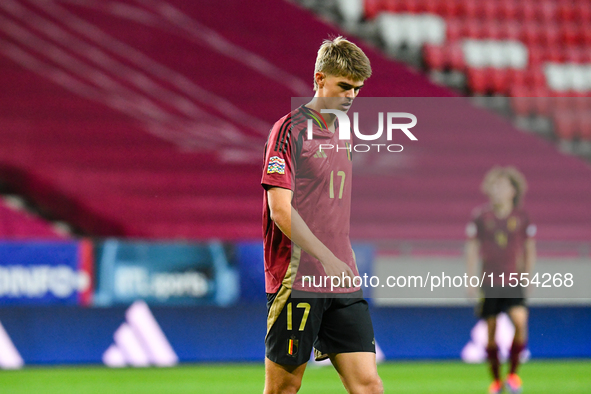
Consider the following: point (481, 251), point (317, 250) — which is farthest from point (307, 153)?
point (481, 251)

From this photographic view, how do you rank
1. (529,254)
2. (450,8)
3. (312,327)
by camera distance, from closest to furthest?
(312,327)
(529,254)
(450,8)

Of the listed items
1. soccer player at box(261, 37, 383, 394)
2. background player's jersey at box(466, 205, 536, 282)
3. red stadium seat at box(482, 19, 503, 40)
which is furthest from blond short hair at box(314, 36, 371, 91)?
red stadium seat at box(482, 19, 503, 40)

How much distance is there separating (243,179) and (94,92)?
6.20 ft

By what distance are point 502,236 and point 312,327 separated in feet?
9.85

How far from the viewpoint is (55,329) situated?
21.1 feet

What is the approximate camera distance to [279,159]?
2551 millimetres

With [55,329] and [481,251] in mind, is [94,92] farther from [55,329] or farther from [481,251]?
[481,251]

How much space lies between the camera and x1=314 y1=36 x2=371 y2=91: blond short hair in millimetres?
2566

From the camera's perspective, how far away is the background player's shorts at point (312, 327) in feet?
8.52

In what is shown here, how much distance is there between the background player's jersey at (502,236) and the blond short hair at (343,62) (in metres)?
2.96

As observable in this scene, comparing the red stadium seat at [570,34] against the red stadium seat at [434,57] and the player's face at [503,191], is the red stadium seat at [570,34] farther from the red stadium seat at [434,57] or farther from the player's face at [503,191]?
the player's face at [503,191]

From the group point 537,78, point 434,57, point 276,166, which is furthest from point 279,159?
point 537,78

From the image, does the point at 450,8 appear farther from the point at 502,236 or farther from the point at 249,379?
the point at 249,379

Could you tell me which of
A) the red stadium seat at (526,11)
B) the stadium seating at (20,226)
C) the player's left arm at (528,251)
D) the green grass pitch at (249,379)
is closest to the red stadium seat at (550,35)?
the red stadium seat at (526,11)
